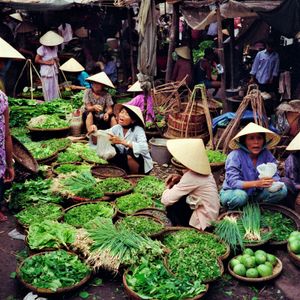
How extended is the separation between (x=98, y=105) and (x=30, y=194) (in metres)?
2.96

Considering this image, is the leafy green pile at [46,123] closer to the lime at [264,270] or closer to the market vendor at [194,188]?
the market vendor at [194,188]

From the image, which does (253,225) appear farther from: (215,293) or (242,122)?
(242,122)

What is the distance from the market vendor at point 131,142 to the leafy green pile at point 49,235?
196 cm

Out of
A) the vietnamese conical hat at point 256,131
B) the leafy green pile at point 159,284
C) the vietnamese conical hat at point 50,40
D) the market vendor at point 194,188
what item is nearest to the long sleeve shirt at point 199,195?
the market vendor at point 194,188

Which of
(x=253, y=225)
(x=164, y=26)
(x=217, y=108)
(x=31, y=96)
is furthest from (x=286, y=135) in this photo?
(x=164, y=26)

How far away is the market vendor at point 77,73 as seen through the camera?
11.0 metres

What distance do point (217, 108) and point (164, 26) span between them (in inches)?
274

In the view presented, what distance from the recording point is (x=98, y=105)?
8.19 meters

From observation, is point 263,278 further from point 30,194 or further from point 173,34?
point 173,34

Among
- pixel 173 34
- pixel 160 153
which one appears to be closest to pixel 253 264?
pixel 160 153

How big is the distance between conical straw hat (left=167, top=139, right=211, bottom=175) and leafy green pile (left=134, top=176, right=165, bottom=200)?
1259 millimetres

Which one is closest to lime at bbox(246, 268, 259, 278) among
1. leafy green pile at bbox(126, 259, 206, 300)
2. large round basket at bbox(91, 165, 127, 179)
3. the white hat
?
leafy green pile at bbox(126, 259, 206, 300)

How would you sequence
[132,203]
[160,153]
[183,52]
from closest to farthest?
[132,203], [160,153], [183,52]

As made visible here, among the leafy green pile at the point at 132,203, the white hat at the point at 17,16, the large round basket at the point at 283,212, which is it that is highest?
the white hat at the point at 17,16
